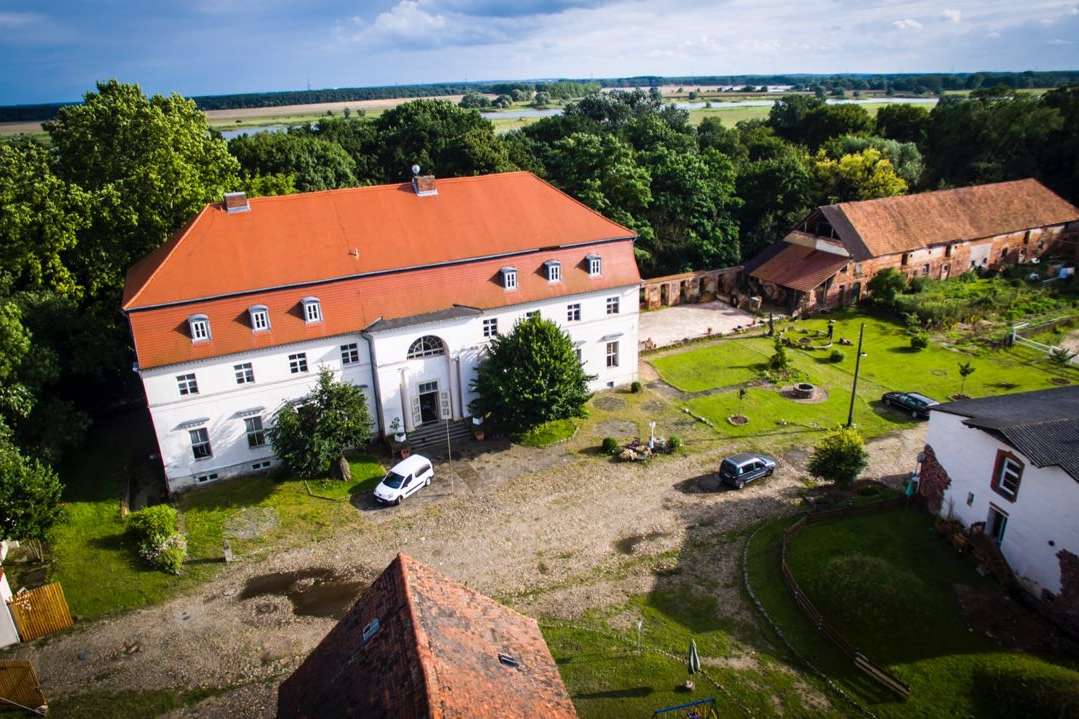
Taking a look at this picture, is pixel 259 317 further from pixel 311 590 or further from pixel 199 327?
pixel 311 590

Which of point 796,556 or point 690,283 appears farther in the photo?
point 690,283

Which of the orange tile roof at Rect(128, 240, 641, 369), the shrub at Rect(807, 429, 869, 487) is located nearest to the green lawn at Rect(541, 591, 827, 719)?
the shrub at Rect(807, 429, 869, 487)

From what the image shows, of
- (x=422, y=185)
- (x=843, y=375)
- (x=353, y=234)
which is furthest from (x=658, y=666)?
(x=843, y=375)

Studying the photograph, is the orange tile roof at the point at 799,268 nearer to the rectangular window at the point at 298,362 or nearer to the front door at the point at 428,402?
the front door at the point at 428,402

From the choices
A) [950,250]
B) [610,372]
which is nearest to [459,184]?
[610,372]

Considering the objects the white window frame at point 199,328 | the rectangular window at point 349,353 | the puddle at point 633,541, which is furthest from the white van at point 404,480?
the white window frame at point 199,328

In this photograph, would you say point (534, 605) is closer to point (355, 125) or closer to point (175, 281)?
point (175, 281)
